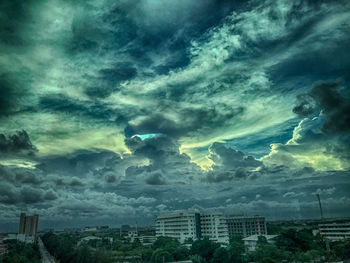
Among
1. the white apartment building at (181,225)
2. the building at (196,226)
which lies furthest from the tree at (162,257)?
the white apartment building at (181,225)

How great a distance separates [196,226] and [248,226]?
2051cm

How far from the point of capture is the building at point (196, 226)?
202 feet

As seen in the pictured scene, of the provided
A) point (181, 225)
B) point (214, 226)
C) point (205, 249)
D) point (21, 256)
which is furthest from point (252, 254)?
point (181, 225)

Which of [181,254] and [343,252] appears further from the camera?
[181,254]

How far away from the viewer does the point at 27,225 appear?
13125 cm

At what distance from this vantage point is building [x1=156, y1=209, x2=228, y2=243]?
6162cm

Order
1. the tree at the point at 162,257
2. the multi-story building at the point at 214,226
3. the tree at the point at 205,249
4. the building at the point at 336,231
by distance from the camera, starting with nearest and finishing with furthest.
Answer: the tree at the point at 162,257, the tree at the point at 205,249, the building at the point at 336,231, the multi-story building at the point at 214,226

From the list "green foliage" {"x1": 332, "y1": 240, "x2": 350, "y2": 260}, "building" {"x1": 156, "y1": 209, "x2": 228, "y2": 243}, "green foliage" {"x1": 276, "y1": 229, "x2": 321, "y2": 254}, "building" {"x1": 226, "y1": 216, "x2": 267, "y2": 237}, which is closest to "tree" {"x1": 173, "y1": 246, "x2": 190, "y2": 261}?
"green foliage" {"x1": 276, "y1": 229, "x2": 321, "y2": 254}

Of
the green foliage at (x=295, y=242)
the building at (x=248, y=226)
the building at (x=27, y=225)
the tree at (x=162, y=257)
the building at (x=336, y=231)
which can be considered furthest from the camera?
the building at (x=27, y=225)

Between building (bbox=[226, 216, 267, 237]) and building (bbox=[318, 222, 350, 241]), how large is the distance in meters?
22.1

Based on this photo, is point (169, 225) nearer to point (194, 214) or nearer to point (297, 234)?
point (194, 214)

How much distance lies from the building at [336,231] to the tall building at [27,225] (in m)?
123

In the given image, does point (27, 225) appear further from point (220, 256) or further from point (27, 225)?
point (220, 256)

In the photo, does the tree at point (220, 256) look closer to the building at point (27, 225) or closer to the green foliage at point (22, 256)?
the green foliage at point (22, 256)
